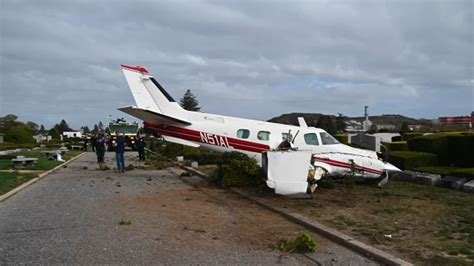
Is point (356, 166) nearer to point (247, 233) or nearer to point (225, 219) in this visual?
point (225, 219)

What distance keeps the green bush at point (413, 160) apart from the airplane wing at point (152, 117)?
Answer: 8.55 m

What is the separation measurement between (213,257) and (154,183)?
10.9 meters

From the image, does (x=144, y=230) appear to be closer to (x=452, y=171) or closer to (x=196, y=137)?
(x=196, y=137)

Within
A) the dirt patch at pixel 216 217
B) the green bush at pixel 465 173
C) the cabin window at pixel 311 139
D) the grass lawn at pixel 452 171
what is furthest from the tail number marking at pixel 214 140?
the green bush at pixel 465 173

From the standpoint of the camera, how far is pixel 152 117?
19.6m

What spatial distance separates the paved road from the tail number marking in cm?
375

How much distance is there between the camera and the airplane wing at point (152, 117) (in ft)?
62.0

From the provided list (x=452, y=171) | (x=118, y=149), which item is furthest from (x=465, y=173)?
(x=118, y=149)

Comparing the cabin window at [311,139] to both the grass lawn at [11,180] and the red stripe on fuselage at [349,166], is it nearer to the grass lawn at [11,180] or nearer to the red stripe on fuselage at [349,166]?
Result: the red stripe on fuselage at [349,166]

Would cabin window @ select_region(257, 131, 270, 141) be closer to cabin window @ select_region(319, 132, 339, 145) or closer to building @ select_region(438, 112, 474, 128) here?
cabin window @ select_region(319, 132, 339, 145)

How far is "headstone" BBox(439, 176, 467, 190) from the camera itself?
1431 cm

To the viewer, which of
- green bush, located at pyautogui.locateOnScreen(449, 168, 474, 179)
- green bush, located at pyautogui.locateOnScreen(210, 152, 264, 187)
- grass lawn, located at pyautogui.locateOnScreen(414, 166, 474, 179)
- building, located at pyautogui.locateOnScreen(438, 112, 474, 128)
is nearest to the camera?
green bush, located at pyautogui.locateOnScreen(449, 168, 474, 179)

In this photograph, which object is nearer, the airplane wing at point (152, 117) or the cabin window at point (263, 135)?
the cabin window at point (263, 135)

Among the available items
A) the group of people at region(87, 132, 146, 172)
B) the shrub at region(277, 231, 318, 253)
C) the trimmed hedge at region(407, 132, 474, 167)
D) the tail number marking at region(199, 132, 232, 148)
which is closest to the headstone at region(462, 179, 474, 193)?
the trimmed hedge at region(407, 132, 474, 167)
